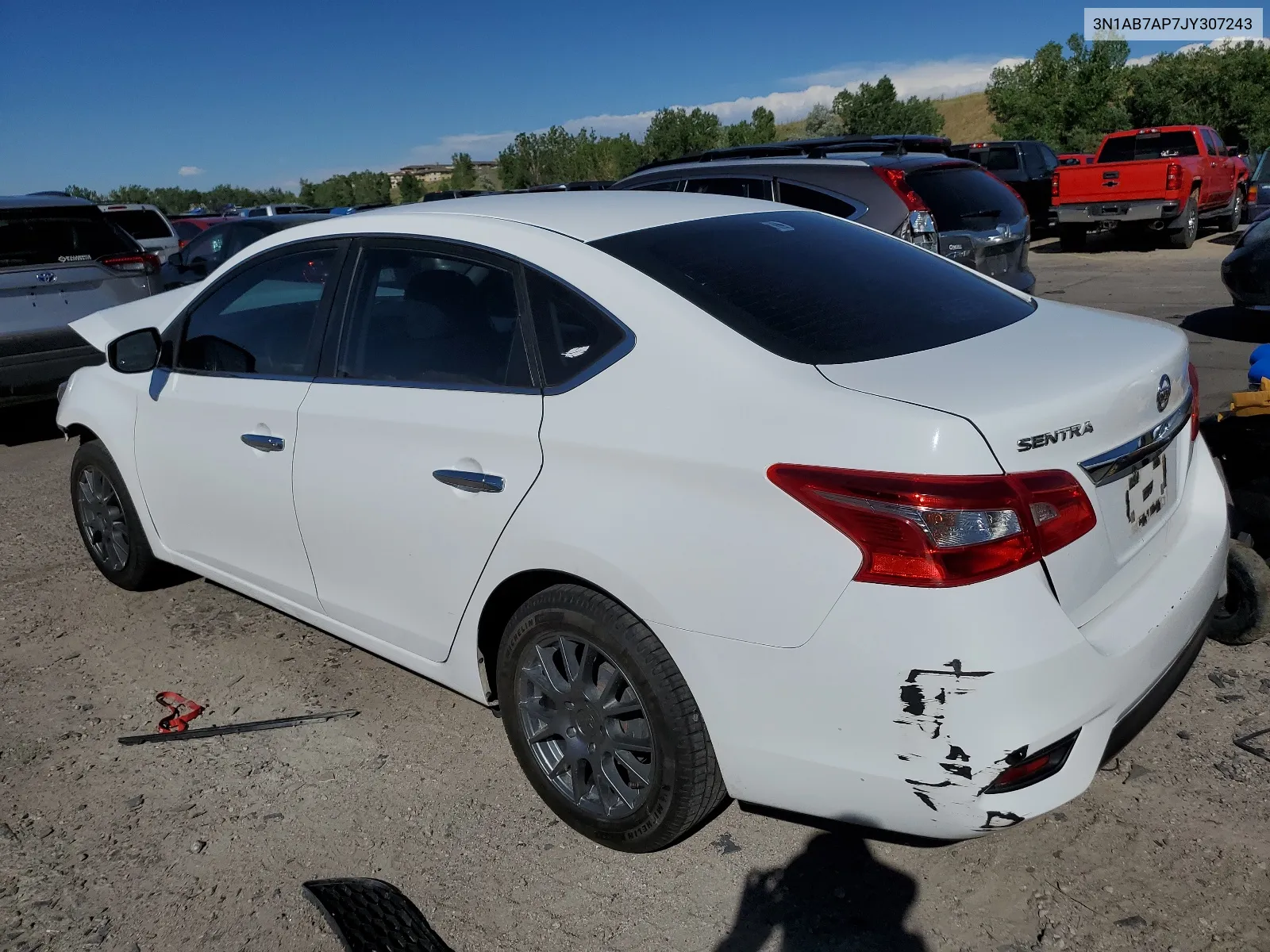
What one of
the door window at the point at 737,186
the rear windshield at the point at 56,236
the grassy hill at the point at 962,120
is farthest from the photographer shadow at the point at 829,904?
the grassy hill at the point at 962,120

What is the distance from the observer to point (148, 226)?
56.1 ft

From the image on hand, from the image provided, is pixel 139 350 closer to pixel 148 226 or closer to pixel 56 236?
pixel 56 236

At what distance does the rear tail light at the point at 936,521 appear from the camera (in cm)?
206

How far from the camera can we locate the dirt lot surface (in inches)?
99.1

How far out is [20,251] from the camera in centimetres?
762

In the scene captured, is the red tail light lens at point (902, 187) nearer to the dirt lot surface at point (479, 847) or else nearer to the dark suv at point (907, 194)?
the dark suv at point (907, 194)

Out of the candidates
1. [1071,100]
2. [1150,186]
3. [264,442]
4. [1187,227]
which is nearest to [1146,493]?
[264,442]

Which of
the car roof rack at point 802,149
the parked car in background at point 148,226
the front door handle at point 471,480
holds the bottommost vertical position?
→ the front door handle at point 471,480

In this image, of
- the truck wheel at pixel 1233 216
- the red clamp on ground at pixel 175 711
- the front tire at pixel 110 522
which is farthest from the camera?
the truck wheel at pixel 1233 216

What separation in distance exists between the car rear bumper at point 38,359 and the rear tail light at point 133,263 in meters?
0.71

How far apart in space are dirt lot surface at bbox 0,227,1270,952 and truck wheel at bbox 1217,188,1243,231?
61.7 feet

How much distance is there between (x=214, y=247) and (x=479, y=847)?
37.0 ft

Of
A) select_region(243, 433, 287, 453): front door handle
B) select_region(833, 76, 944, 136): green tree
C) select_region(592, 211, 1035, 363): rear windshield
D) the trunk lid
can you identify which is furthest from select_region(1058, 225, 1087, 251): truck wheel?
select_region(833, 76, 944, 136): green tree

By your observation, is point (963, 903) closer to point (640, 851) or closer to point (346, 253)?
point (640, 851)
